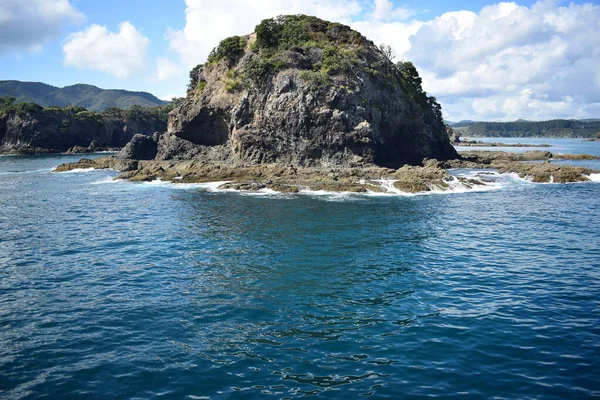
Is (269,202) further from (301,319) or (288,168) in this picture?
(301,319)

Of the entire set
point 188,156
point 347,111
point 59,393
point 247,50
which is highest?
point 247,50

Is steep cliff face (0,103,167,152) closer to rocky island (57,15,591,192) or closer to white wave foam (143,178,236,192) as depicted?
rocky island (57,15,591,192)

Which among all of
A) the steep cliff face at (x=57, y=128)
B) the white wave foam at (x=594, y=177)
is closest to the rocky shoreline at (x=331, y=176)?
the white wave foam at (x=594, y=177)

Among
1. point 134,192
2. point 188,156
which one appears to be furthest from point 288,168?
point 188,156

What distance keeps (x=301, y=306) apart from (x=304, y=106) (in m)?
45.6

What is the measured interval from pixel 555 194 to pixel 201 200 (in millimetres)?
38493

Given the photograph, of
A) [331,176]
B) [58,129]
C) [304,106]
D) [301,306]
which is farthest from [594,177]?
[58,129]

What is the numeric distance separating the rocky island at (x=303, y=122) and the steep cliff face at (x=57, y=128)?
6065 centimetres

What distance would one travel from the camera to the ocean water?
11922 mm

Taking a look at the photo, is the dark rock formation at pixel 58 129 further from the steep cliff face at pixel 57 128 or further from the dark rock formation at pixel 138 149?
the dark rock formation at pixel 138 149

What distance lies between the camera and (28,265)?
73.4ft

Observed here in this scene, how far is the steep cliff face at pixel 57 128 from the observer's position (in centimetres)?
12119

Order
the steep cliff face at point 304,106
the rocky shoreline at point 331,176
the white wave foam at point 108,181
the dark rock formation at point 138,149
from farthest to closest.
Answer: the dark rock formation at point 138,149 → the steep cliff face at point 304,106 → the white wave foam at point 108,181 → the rocky shoreline at point 331,176

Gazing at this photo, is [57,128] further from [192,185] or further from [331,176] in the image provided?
[331,176]
